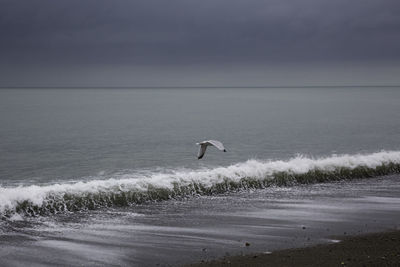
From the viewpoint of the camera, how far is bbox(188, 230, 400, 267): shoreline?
11.4m

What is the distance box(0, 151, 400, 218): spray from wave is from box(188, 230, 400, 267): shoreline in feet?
27.6

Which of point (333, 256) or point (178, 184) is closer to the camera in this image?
point (333, 256)

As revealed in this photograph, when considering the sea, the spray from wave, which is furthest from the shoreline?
the spray from wave

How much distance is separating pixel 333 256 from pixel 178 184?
1055cm

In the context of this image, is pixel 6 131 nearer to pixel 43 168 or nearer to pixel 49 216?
pixel 43 168

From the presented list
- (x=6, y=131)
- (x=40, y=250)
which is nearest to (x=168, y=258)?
(x=40, y=250)

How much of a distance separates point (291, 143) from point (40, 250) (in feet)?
105

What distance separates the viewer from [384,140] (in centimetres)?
4434

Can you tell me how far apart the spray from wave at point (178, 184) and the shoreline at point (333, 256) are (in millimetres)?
8416

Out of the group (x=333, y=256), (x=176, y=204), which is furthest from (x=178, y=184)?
(x=333, y=256)

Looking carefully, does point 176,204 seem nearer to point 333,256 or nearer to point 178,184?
point 178,184

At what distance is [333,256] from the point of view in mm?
11875

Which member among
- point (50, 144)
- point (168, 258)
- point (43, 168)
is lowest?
point (168, 258)

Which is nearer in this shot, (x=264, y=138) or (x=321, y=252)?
(x=321, y=252)
